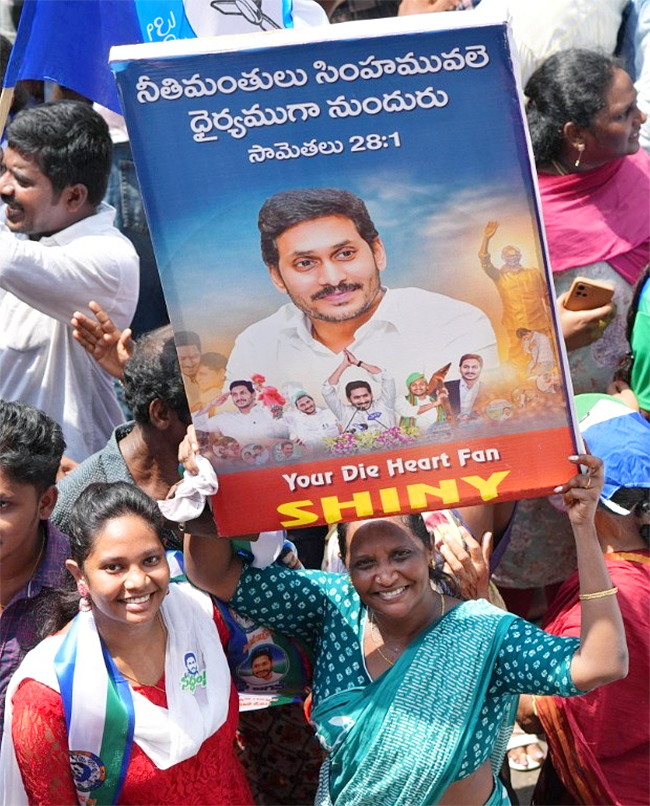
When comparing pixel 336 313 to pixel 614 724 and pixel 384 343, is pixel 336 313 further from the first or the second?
pixel 614 724

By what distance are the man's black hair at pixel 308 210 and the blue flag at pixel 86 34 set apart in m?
1.03

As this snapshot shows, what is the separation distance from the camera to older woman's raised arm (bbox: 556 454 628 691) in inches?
107

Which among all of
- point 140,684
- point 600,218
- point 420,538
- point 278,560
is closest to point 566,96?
point 600,218

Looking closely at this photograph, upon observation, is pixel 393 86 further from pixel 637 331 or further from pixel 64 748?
pixel 637 331

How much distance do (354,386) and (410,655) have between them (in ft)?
2.37

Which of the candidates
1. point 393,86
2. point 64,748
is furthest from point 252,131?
point 64,748

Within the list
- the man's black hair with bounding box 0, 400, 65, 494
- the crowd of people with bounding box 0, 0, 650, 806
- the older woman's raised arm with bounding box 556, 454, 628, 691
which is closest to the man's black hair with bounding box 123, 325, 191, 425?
the crowd of people with bounding box 0, 0, 650, 806

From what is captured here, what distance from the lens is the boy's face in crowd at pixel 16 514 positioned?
3145mm

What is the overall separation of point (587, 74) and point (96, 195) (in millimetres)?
1760

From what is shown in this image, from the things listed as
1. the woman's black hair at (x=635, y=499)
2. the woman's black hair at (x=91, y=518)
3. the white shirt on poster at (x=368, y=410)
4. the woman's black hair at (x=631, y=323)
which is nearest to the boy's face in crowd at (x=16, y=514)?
the woman's black hair at (x=91, y=518)

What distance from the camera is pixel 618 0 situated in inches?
199

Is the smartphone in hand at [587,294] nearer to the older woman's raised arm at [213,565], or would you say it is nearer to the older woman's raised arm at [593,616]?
the older woman's raised arm at [593,616]

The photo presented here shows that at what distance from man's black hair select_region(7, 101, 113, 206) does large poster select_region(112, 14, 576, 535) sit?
1.67m

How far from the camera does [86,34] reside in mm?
3822
